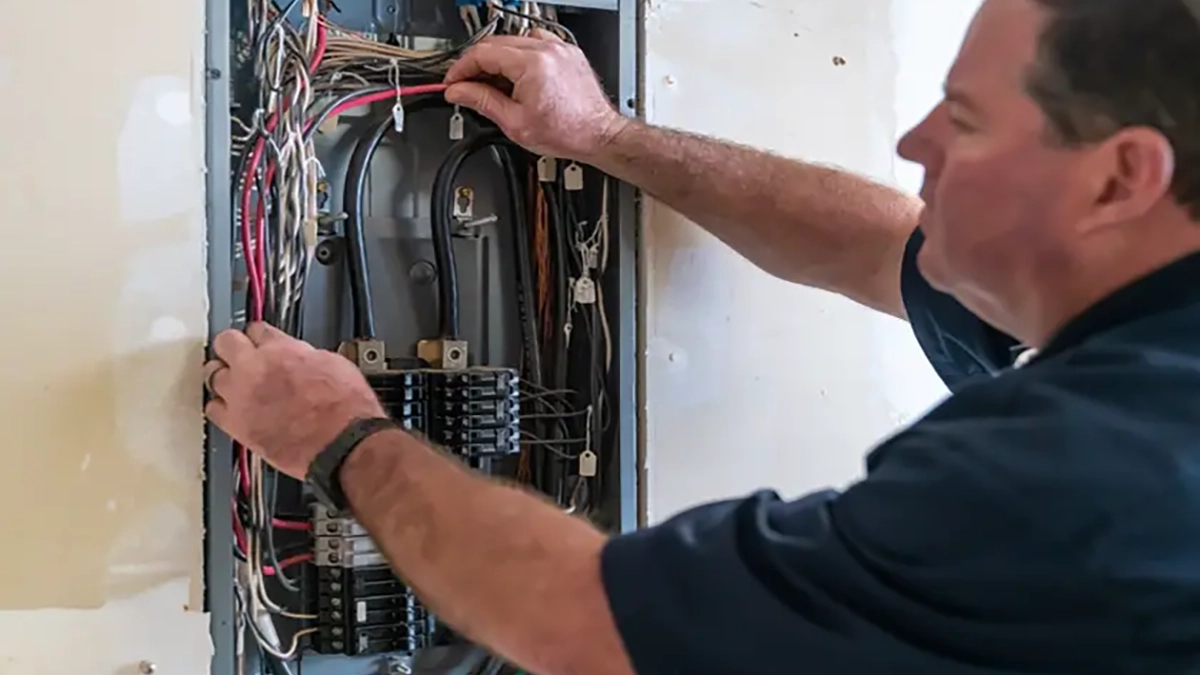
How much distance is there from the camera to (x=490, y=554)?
951 mm

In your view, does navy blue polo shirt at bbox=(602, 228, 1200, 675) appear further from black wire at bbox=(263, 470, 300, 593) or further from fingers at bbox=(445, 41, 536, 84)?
fingers at bbox=(445, 41, 536, 84)

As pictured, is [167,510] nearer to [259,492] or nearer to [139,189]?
[259,492]

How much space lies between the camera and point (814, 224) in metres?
1.43

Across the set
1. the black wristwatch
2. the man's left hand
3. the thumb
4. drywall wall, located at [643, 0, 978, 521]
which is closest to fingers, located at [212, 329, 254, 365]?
the man's left hand

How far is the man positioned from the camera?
77 centimetres

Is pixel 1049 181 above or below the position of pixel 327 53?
below

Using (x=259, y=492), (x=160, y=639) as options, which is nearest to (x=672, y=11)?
(x=259, y=492)

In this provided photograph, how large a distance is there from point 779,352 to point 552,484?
0.32 m

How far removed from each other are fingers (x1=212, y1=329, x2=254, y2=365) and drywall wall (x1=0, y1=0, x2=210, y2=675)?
1.0 inches

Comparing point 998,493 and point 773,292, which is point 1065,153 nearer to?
point 998,493

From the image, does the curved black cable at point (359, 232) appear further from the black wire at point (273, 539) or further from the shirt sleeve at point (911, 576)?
the shirt sleeve at point (911, 576)

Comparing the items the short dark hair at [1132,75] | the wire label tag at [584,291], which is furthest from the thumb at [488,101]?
the short dark hair at [1132,75]

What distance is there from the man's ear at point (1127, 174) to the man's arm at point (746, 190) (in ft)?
1.75

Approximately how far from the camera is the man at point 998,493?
2.52ft
